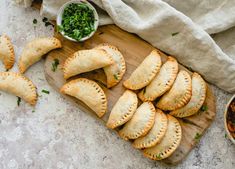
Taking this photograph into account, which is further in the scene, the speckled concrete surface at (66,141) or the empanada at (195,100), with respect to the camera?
the speckled concrete surface at (66,141)

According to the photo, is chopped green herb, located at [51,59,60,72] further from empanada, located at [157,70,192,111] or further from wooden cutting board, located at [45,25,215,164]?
empanada, located at [157,70,192,111]

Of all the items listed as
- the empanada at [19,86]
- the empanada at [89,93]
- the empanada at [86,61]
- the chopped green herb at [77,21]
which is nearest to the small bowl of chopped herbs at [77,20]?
the chopped green herb at [77,21]

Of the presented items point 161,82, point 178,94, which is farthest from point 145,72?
point 178,94

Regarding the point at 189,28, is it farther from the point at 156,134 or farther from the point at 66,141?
the point at 66,141

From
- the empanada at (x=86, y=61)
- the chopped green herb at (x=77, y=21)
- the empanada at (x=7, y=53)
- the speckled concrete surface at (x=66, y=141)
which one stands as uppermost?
the chopped green herb at (x=77, y=21)

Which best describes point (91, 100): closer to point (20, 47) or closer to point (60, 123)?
point (60, 123)

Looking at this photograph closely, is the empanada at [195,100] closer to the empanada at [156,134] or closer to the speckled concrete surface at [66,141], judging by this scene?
the empanada at [156,134]
